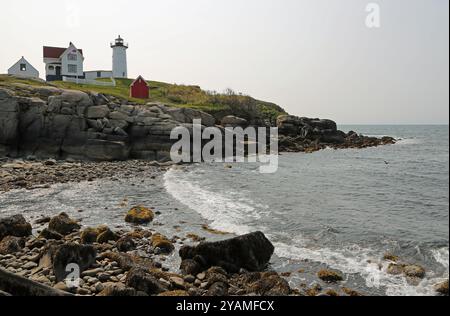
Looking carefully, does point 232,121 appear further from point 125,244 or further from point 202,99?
point 125,244

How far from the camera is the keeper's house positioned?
74.1 metres

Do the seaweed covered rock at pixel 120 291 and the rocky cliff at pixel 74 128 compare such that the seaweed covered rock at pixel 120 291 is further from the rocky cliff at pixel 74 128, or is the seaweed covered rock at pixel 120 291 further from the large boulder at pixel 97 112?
the large boulder at pixel 97 112

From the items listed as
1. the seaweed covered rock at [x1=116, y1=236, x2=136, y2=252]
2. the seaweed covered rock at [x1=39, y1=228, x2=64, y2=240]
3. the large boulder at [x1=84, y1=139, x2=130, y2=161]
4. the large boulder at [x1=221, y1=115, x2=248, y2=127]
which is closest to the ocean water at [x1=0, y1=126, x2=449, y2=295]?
the seaweed covered rock at [x1=116, y1=236, x2=136, y2=252]

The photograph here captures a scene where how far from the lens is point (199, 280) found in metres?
10.8

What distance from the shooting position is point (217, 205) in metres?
21.6

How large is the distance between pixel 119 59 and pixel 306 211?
8159 centimetres

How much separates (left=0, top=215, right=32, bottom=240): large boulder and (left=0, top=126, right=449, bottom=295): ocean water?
3198mm

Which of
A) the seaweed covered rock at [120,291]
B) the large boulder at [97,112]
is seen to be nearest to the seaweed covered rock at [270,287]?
the seaweed covered rock at [120,291]

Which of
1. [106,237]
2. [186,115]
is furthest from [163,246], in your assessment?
[186,115]

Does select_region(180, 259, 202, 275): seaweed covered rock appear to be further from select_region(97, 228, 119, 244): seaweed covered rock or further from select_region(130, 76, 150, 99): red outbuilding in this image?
select_region(130, 76, 150, 99): red outbuilding

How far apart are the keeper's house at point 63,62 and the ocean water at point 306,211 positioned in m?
52.0

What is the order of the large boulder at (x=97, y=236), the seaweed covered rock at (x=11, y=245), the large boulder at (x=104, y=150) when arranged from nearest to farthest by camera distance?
the seaweed covered rock at (x=11, y=245) → the large boulder at (x=97, y=236) → the large boulder at (x=104, y=150)

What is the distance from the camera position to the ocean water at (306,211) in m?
12.4

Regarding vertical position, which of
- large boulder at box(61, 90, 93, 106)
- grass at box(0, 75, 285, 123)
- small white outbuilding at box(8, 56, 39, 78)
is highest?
small white outbuilding at box(8, 56, 39, 78)
